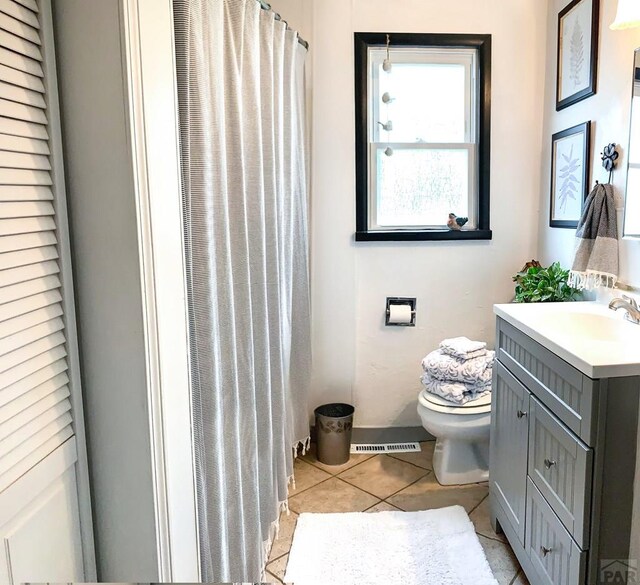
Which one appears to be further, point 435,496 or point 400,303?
point 400,303

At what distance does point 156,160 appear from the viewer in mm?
1036

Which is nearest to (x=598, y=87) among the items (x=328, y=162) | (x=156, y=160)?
(x=328, y=162)

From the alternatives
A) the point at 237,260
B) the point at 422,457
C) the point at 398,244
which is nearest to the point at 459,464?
the point at 422,457

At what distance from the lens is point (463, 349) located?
8.11ft

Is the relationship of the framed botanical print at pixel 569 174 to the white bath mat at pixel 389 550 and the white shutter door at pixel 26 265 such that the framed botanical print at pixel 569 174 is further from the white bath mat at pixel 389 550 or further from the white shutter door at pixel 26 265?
the white shutter door at pixel 26 265

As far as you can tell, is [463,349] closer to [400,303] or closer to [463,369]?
[463,369]

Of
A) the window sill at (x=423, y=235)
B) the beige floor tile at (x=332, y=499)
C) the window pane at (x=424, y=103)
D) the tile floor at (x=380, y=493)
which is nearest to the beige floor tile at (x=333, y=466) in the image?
the tile floor at (x=380, y=493)

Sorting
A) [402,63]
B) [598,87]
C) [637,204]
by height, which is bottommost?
[637,204]

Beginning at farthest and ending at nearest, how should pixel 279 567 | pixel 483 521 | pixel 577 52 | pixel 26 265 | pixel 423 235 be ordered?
1. pixel 423 235
2. pixel 577 52
3. pixel 483 521
4. pixel 279 567
5. pixel 26 265

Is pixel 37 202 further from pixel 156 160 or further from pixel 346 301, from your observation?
pixel 346 301

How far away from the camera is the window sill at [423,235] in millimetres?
2793

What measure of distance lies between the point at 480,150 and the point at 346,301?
1.03 m

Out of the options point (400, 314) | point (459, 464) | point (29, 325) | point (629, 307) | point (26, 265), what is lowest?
point (459, 464)

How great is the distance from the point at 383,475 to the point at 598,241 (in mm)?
1432
